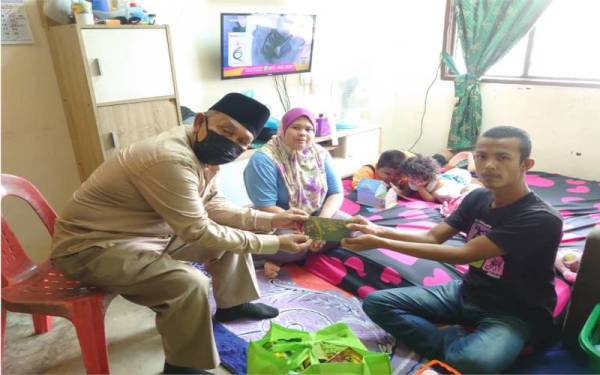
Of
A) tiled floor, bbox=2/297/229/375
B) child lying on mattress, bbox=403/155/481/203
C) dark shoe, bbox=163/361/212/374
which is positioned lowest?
tiled floor, bbox=2/297/229/375

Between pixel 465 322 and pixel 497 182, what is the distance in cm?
59

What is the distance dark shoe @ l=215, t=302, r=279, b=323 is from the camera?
1.93 metres

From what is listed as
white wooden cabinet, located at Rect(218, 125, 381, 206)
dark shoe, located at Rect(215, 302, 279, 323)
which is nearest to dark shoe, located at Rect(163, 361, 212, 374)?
dark shoe, located at Rect(215, 302, 279, 323)

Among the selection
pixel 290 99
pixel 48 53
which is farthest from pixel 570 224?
pixel 48 53

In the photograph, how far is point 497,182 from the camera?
151 cm

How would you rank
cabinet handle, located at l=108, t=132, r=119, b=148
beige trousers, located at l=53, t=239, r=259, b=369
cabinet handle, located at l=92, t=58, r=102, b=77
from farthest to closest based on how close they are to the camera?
cabinet handle, located at l=108, t=132, r=119, b=148 → cabinet handle, located at l=92, t=58, r=102, b=77 → beige trousers, located at l=53, t=239, r=259, b=369

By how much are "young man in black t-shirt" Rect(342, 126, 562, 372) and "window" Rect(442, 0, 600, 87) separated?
2599mm

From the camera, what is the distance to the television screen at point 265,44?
9.53 feet

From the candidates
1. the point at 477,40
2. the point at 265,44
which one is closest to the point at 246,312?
the point at 265,44

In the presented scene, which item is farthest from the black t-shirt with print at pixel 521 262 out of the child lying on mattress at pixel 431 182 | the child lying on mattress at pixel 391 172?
the child lying on mattress at pixel 391 172

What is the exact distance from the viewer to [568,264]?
2.00m

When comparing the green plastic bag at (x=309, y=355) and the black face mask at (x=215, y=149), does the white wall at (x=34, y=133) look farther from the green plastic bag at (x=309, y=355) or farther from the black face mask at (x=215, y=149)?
the green plastic bag at (x=309, y=355)

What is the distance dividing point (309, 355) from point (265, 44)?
238cm

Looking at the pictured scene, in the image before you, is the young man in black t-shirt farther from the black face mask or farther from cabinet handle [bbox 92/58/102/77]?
cabinet handle [bbox 92/58/102/77]
